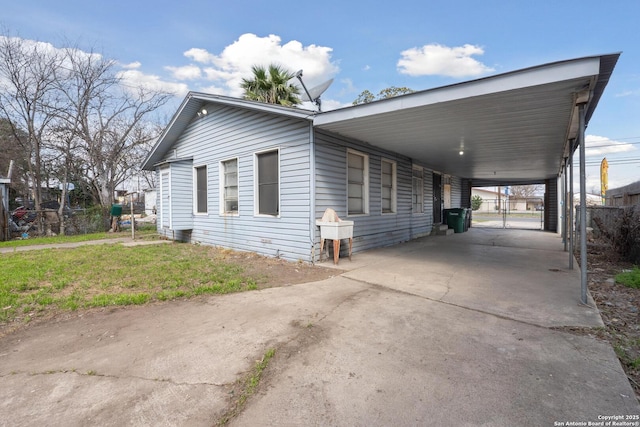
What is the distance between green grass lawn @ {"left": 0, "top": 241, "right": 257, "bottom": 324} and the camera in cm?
378

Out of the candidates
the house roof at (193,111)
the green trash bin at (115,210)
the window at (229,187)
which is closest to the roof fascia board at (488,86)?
the house roof at (193,111)

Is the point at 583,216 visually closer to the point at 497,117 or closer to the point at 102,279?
the point at 497,117

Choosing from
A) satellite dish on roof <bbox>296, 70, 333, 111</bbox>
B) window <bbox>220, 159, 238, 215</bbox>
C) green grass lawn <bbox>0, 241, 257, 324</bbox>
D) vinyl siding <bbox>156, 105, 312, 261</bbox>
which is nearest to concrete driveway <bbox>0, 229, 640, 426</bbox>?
green grass lawn <bbox>0, 241, 257, 324</bbox>

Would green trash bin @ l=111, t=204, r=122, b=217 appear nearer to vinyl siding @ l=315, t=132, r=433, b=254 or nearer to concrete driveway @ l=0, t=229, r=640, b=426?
vinyl siding @ l=315, t=132, r=433, b=254

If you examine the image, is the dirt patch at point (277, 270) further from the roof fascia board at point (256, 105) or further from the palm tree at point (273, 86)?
the palm tree at point (273, 86)

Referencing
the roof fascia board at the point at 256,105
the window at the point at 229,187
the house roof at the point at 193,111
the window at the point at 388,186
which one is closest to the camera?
the roof fascia board at the point at 256,105

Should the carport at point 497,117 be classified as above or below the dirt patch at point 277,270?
above

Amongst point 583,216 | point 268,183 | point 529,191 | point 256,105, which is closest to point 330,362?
point 583,216

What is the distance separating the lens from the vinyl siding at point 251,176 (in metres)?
6.18

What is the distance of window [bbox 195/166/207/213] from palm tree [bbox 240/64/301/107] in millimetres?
5746

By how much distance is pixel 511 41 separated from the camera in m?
7.20

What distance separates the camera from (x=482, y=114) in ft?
15.6

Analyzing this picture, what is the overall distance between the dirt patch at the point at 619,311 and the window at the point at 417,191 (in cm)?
498

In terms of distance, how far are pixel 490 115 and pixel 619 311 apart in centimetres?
319
